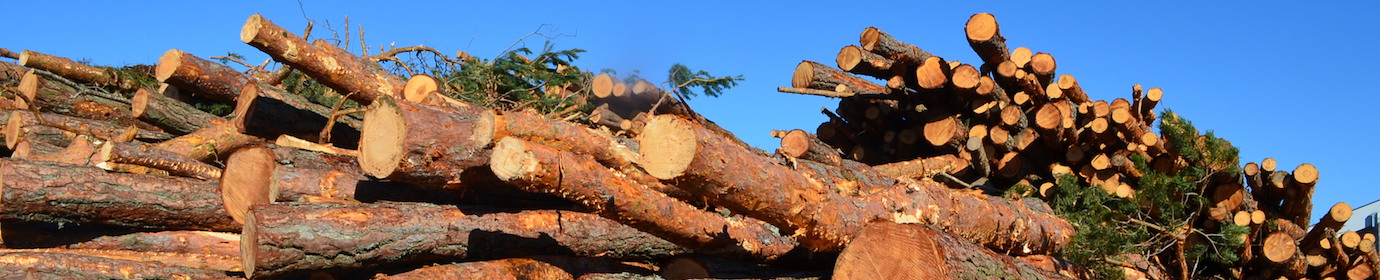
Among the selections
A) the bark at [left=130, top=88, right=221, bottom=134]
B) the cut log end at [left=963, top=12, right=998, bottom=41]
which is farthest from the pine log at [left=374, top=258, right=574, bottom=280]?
the cut log end at [left=963, top=12, right=998, bottom=41]

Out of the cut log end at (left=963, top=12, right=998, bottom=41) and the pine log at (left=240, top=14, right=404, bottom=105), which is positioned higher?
the cut log end at (left=963, top=12, right=998, bottom=41)

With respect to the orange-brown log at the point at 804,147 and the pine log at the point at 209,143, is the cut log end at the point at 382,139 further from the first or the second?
the orange-brown log at the point at 804,147

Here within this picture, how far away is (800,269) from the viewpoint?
17.9 feet

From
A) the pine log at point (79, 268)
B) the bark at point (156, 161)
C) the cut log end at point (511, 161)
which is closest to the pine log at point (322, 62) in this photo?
the bark at point (156, 161)

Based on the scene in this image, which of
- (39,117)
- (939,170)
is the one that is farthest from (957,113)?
(39,117)

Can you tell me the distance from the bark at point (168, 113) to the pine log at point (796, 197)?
4.31 metres

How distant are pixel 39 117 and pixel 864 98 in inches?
246

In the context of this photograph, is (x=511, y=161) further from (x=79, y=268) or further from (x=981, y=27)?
(x=981, y=27)

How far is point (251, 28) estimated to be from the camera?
19.7 feet

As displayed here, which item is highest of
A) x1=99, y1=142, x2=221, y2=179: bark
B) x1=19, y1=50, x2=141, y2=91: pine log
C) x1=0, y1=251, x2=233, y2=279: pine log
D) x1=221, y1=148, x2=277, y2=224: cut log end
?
x1=19, y1=50, x2=141, y2=91: pine log

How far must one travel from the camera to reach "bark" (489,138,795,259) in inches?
153

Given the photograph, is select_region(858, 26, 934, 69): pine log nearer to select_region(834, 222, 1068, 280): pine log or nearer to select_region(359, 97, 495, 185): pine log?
select_region(834, 222, 1068, 280): pine log

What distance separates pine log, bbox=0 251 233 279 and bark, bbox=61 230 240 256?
1.27 feet

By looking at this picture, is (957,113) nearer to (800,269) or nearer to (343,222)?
(800,269)
